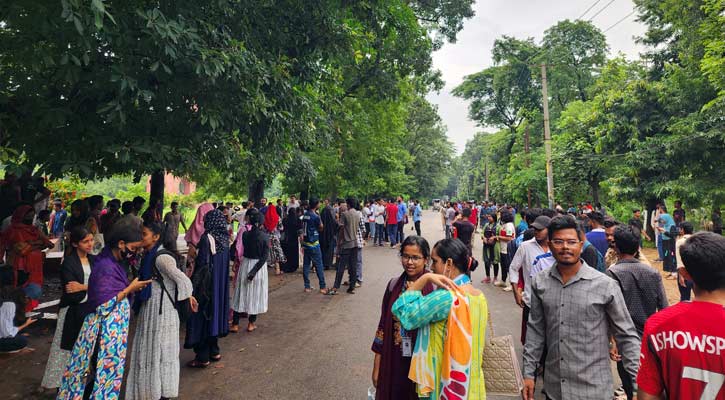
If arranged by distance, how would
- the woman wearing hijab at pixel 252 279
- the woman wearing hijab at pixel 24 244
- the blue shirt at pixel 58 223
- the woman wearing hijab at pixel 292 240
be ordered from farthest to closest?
the blue shirt at pixel 58 223, the woman wearing hijab at pixel 292 240, the woman wearing hijab at pixel 252 279, the woman wearing hijab at pixel 24 244

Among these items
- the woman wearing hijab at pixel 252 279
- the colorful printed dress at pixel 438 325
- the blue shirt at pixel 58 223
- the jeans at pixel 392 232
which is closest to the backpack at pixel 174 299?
the woman wearing hijab at pixel 252 279

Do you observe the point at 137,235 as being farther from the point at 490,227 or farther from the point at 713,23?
the point at 713,23

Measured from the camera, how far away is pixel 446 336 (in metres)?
1.98

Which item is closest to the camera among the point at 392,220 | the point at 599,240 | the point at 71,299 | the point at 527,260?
the point at 71,299

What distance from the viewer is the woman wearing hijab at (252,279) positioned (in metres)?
5.64

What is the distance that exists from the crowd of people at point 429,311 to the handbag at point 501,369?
12 centimetres

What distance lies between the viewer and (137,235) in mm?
3113

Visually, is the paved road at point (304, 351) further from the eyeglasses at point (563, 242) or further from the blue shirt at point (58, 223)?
the blue shirt at point (58, 223)

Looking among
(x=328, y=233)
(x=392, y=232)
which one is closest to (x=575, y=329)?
(x=328, y=233)

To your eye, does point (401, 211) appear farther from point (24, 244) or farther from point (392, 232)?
point (24, 244)

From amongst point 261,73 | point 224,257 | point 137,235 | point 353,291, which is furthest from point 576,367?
point 353,291

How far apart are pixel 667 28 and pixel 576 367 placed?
2060 centimetres

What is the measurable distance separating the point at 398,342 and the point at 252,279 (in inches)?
148

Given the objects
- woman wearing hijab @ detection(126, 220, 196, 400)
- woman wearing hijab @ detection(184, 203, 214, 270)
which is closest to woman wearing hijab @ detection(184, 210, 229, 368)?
woman wearing hijab @ detection(184, 203, 214, 270)
